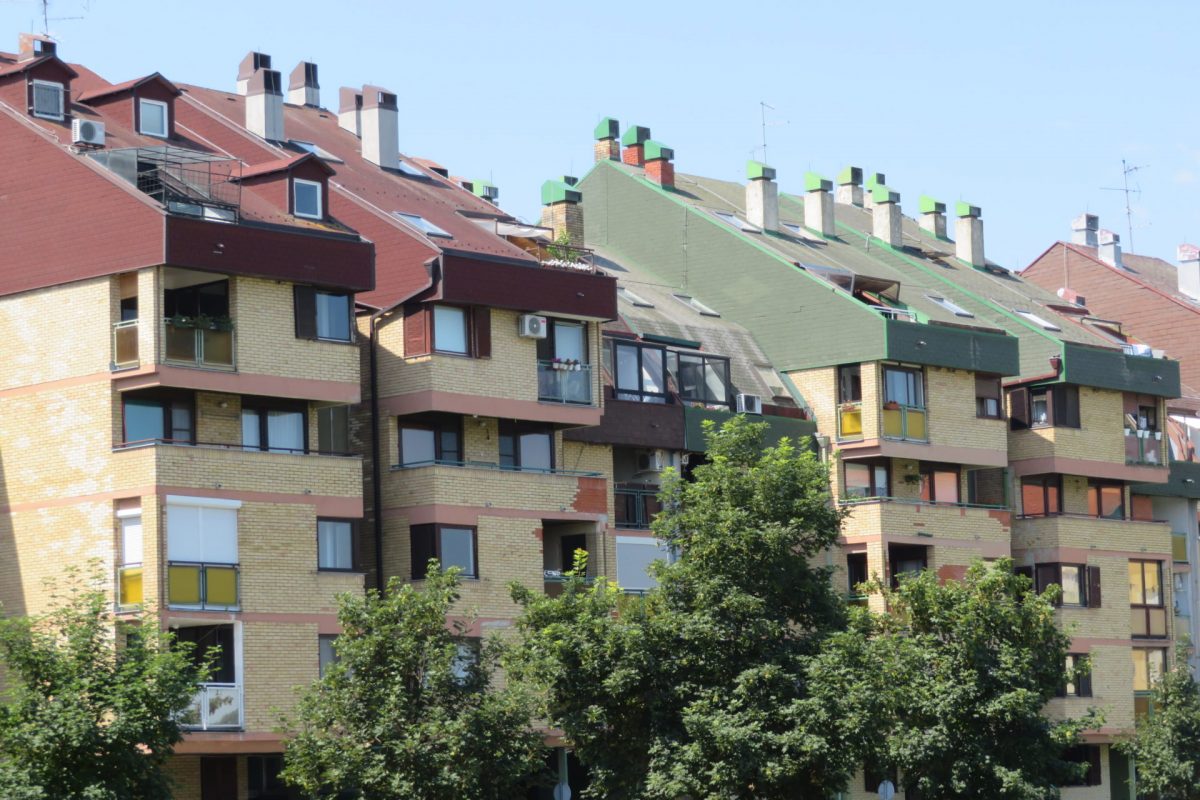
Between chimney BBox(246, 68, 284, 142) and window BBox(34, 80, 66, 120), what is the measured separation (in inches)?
329

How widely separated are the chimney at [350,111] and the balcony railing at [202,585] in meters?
21.4

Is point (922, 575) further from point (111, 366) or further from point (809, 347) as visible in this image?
point (111, 366)

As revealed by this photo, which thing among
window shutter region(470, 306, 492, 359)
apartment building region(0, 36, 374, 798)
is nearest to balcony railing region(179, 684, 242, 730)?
apartment building region(0, 36, 374, 798)

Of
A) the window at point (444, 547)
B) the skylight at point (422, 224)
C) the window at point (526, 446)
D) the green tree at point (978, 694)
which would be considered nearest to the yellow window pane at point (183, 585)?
the window at point (444, 547)

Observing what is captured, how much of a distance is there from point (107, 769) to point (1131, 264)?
64.4m

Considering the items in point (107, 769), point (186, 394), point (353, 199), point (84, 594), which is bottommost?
point (107, 769)

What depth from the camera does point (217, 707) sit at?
51.1 m

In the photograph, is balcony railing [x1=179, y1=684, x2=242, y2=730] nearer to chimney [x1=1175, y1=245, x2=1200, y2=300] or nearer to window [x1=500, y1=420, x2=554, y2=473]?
window [x1=500, y1=420, x2=554, y2=473]

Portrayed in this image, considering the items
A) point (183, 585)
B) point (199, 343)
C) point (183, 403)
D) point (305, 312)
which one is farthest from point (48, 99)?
point (183, 585)

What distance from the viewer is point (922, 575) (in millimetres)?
58469

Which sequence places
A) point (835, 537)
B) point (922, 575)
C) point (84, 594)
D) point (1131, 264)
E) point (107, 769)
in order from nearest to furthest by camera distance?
point (107, 769), point (84, 594), point (835, 537), point (922, 575), point (1131, 264)

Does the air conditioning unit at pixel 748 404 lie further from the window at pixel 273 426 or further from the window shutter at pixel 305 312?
the window shutter at pixel 305 312

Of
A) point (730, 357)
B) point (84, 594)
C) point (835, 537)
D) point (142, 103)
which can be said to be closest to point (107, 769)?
point (84, 594)

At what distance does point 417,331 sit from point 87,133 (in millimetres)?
9138
